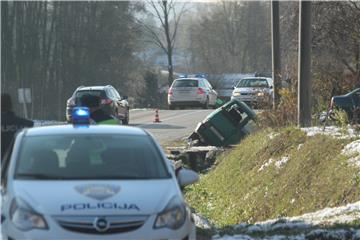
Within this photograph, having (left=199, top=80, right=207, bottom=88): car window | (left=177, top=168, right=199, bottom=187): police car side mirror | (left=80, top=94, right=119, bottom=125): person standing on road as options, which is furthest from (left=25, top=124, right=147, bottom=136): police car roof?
(left=199, top=80, right=207, bottom=88): car window

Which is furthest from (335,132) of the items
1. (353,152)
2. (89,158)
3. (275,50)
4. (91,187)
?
(91,187)

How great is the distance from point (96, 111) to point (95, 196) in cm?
371

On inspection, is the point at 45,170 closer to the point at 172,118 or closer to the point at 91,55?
the point at 172,118

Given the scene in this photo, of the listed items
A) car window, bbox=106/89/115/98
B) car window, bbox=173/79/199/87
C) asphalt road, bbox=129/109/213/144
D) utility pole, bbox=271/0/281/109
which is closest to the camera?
utility pole, bbox=271/0/281/109

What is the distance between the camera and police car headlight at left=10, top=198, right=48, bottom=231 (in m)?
5.75

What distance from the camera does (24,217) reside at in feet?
19.1

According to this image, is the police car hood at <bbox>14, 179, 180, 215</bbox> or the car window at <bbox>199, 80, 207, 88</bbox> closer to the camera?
the police car hood at <bbox>14, 179, 180, 215</bbox>

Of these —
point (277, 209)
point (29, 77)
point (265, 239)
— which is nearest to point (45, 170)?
point (265, 239)

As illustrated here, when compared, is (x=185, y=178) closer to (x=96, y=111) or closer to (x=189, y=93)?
(x=96, y=111)

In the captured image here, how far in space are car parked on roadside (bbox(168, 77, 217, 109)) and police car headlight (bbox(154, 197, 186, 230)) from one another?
108 ft

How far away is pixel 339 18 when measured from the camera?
78.1ft

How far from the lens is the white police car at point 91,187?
577 cm

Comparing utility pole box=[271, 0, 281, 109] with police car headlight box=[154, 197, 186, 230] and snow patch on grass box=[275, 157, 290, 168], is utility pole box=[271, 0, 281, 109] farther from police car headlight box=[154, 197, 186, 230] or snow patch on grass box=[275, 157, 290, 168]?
police car headlight box=[154, 197, 186, 230]

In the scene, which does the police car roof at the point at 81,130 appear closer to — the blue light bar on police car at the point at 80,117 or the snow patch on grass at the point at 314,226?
the blue light bar on police car at the point at 80,117
